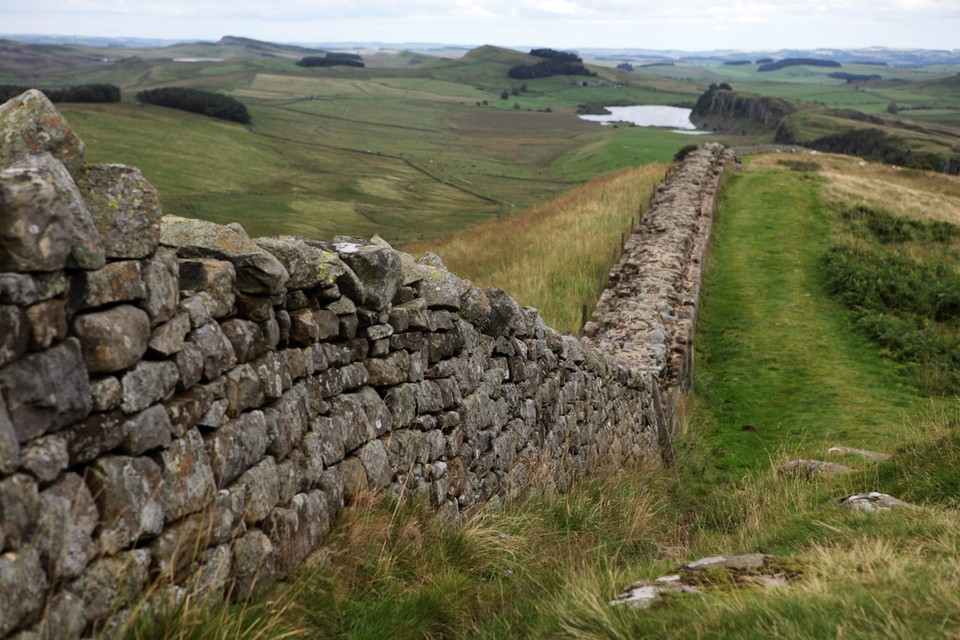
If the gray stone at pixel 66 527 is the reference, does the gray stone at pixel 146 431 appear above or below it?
above

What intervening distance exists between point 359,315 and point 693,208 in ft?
71.1

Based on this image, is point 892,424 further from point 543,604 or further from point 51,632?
point 51,632

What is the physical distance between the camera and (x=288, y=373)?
4.76 metres

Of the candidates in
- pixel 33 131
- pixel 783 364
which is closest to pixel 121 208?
pixel 33 131

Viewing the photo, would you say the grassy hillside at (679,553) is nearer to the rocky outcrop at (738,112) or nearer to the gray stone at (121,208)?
the gray stone at (121,208)

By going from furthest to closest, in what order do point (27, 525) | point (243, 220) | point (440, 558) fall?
point (243, 220)
point (440, 558)
point (27, 525)

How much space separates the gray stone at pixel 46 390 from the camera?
3012 mm

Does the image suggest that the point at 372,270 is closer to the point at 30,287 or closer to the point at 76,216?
the point at 76,216

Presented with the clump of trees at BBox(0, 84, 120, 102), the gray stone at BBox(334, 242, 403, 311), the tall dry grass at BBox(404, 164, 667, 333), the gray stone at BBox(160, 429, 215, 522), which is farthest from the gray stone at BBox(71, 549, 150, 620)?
the clump of trees at BBox(0, 84, 120, 102)

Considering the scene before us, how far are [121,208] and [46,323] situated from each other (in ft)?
2.51

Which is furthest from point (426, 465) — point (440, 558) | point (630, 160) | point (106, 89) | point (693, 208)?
point (106, 89)

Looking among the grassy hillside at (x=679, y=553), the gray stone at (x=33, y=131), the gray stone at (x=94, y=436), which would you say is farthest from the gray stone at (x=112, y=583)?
the gray stone at (x=33, y=131)

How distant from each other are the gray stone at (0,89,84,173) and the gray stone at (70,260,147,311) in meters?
0.56

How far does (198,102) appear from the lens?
11094 centimetres
